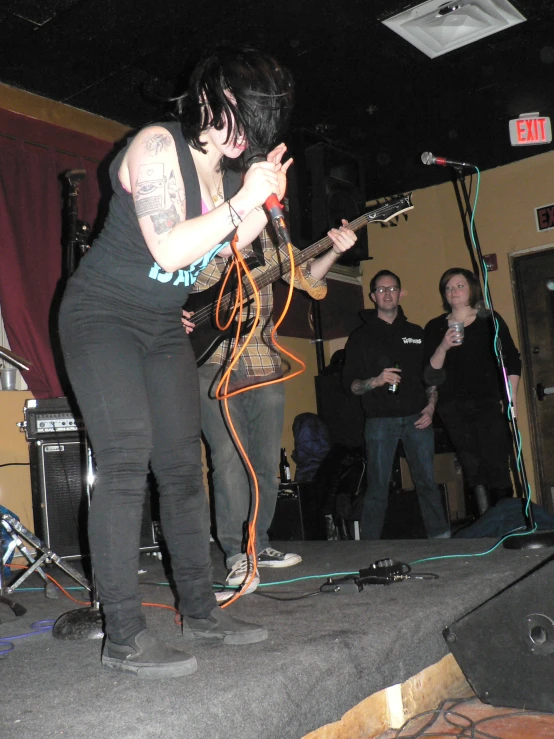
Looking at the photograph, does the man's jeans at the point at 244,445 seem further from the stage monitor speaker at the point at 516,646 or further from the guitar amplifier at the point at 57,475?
the stage monitor speaker at the point at 516,646

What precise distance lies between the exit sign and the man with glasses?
1.67 metres

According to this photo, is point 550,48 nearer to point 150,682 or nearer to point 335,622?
point 335,622

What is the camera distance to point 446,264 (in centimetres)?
589

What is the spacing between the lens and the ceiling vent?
3551 millimetres

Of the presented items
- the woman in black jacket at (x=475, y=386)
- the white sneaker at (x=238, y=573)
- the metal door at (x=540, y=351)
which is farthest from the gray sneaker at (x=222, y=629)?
the metal door at (x=540, y=351)

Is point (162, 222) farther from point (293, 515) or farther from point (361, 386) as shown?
point (293, 515)

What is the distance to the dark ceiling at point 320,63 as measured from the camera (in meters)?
3.45

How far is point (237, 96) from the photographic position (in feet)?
4.37

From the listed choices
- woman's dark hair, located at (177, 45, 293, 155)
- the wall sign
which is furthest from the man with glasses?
woman's dark hair, located at (177, 45, 293, 155)

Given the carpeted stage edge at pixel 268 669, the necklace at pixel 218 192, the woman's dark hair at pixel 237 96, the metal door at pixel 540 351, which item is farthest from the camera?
the metal door at pixel 540 351

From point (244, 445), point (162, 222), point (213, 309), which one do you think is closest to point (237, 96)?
point (162, 222)

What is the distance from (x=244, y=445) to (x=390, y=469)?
1.44m

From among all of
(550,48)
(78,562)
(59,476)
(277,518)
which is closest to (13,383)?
(59,476)

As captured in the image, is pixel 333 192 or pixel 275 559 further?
pixel 333 192
